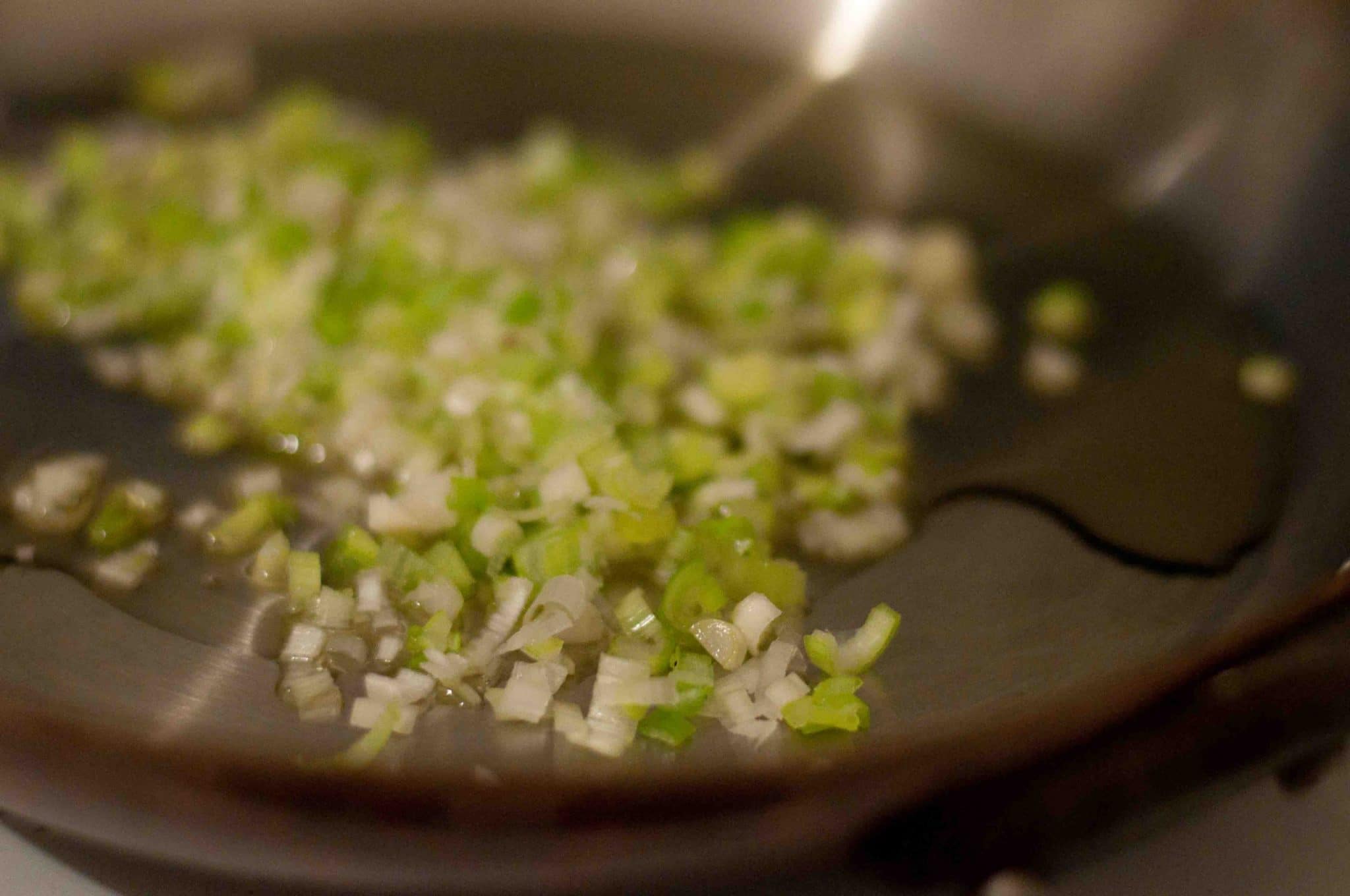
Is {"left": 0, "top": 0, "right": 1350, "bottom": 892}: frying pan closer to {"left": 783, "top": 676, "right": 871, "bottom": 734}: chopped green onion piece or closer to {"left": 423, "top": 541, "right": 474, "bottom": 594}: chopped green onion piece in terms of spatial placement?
{"left": 783, "top": 676, "right": 871, "bottom": 734}: chopped green onion piece

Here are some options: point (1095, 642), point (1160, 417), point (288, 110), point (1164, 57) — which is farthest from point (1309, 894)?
point (288, 110)

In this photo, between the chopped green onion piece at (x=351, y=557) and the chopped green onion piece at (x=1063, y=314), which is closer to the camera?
the chopped green onion piece at (x=351, y=557)

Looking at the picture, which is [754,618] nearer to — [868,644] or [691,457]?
[868,644]

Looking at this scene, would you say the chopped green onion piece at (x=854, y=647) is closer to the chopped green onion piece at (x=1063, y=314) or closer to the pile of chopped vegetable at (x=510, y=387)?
the pile of chopped vegetable at (x=510, y=387)

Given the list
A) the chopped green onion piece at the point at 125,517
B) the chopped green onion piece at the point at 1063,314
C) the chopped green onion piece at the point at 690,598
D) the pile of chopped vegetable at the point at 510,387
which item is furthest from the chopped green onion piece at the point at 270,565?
the chopped green onion piece at the point at 1063,314

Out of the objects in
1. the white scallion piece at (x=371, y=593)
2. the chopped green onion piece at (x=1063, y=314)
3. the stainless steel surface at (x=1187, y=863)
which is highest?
the chopped green onion piece at (x=1063, y=314)

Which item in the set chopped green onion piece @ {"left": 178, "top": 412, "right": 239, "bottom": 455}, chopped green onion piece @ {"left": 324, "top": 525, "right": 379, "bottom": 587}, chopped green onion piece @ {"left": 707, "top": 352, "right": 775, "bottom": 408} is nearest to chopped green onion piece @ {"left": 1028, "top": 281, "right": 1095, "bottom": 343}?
chopped green onion piece @ {"left": 707, "top": 352, "right": 775, "bottom": 408}
